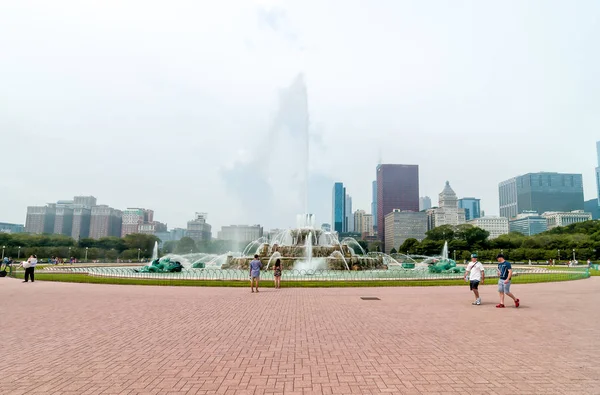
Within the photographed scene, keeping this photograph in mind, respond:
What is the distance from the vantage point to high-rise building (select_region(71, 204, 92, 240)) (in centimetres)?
17425

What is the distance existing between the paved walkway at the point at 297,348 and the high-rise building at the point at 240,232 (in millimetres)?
162684

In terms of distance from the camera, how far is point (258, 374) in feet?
20.8

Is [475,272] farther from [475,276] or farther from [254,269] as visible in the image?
[254,269]

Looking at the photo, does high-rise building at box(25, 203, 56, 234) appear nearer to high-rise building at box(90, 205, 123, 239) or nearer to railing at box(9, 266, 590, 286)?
high-rise building at box(90, 205, 123, 239)

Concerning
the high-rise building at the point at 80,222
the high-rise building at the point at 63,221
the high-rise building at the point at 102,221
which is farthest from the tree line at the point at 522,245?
the high-rise building at the point at 63,221

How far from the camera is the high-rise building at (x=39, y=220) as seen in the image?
172500 millimetres

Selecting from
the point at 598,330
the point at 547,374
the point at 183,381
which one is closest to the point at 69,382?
the point at 183,381

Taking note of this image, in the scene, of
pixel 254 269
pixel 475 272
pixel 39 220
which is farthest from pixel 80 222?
pixel 475 272

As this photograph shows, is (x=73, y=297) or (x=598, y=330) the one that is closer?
(x=598, y=330)

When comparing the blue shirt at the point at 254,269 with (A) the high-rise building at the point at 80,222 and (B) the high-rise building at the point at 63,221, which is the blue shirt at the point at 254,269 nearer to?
(A) the high-rise building at the point at 80,222

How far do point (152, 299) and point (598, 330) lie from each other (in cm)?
1495

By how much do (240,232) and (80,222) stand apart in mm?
73199

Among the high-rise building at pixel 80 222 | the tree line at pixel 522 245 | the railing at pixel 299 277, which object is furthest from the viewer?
the high-rise building at pixel 80 222

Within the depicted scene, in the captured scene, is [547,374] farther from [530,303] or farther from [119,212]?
[119,212]
